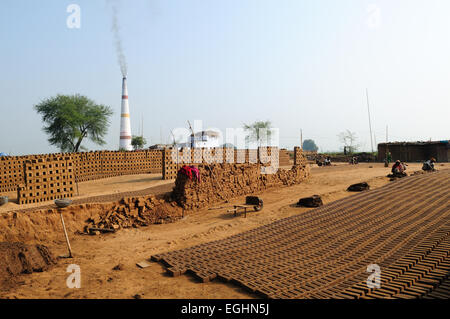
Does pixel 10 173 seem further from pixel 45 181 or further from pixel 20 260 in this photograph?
pixel 20 260

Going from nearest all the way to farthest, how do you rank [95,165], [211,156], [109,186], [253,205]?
[253,205] < [109,186] < [211,156] < [95,165]

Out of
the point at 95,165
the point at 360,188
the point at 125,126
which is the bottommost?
the point at 360,188

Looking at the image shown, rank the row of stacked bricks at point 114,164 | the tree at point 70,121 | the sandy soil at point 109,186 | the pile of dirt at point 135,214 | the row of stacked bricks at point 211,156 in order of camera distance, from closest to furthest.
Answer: the pile of dirt at point 135,214, the sandy soil at point 109,186, the row of stacked bricks at point 211,156, the row of stacked bricks at point 114,164, the tree at point 70,121

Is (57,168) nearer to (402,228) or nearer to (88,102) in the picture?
(402,228)

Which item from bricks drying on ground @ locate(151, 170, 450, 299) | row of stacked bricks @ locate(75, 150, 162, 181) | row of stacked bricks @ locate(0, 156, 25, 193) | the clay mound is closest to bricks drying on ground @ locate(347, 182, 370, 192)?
bricks drying on ground @ locate(151, 170, 450, 299)

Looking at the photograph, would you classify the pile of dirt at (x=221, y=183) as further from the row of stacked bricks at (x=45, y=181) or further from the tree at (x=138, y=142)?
the tree at (x=138, y=142)

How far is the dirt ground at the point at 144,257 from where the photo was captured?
4.73 m

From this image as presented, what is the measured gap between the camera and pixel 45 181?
34.3 feet

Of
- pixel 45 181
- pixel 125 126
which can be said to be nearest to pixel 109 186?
pixel 45 181

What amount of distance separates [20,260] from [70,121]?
26.0 metres

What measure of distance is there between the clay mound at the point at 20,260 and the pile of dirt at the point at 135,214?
271cm

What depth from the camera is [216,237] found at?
25.9ft

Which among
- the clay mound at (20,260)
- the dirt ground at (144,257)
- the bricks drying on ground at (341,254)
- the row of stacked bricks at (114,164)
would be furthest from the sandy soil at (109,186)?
the bricks drying on ground at (341,254)
